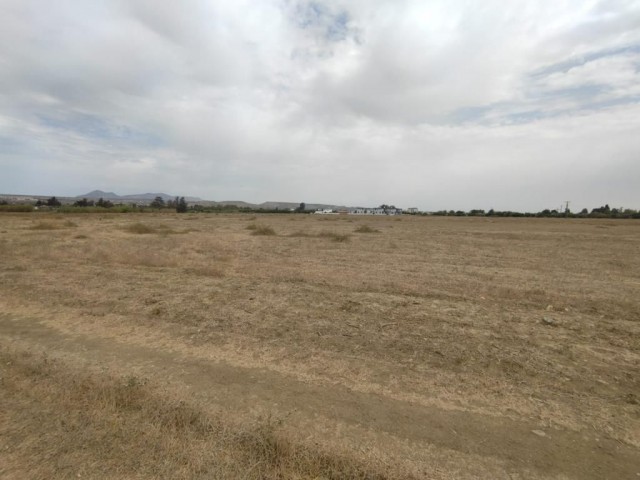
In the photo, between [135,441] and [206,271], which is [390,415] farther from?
[206,271]

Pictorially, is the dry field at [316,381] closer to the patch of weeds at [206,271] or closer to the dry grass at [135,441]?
the dry grass at [135,441]

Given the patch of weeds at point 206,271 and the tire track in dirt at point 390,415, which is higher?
the tire track in dirt at point 390,415

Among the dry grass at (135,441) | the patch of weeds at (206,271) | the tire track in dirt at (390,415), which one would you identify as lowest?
the patch of weeds at (206,271)

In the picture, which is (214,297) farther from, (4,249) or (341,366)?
(4,249)

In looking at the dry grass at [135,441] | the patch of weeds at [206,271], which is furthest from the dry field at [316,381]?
the patch of weeds at [206,271]

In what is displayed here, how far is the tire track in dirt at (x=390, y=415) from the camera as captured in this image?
9.86ft

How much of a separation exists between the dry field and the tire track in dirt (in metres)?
0.02

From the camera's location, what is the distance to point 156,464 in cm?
278

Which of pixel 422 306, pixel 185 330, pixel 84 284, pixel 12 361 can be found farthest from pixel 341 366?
pixel 84 284

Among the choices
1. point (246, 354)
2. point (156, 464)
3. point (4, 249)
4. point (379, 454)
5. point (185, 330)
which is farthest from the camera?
point (4, 249)

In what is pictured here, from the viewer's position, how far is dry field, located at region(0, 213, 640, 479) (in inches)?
115

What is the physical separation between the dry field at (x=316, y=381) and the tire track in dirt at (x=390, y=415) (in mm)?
20

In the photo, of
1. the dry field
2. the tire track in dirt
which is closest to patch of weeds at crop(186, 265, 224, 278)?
the dry field

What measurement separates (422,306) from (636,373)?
3.56 meters
